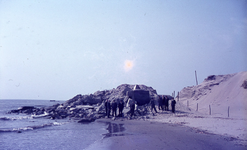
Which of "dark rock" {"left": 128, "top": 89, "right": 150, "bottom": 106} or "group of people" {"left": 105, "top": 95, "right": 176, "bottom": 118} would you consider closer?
"group of people" {"left": 105, "top": 95, "right": 176, "bottom": 118}

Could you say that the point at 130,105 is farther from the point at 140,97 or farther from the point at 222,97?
the point at 222,97

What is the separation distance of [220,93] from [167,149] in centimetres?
2976

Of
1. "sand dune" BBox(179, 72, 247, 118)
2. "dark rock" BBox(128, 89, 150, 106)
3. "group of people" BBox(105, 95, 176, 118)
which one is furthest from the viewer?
"sand dune" BBox(179, 72, 247, 118)

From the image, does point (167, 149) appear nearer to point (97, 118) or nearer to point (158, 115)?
point (158, 115)

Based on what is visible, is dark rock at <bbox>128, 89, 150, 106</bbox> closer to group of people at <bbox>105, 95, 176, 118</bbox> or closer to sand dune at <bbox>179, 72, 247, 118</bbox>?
group of people at <bbox>105, 95, 176, 118</bbox>

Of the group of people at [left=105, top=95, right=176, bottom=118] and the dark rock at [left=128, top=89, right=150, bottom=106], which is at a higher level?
the dark rock at [left=128, top=89, right=150, bottom=106]

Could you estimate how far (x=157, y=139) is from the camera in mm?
10133

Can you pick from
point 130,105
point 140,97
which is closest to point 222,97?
point 140,97

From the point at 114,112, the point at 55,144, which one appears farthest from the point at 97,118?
the point at 55,144

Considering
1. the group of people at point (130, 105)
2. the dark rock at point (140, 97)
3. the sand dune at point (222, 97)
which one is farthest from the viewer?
the sand dune at point (222, 97)

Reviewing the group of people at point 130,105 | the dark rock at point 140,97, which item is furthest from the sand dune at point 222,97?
the dark rock at point 140,97

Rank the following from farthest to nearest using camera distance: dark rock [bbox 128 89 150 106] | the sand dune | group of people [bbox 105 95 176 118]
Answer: the sand dune, dark rock [bbox 128 89 150 106], group of people [bbox 105 95 176 118]

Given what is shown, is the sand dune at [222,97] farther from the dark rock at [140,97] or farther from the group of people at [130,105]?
the dark rock at [140,97]

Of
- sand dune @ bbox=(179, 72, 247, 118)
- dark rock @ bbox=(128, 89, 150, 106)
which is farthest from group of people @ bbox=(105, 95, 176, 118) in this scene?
sand dune @ bbox=(179, 72, 247, 118)
